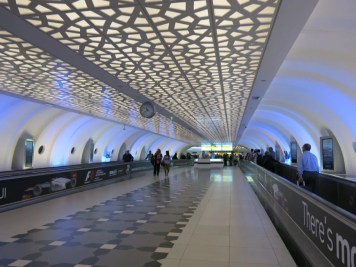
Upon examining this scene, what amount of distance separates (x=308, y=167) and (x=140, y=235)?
15.2 feet

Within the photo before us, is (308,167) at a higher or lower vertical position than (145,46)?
lower

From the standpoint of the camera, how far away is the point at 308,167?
27.5ft

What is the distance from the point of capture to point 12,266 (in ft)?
14.4

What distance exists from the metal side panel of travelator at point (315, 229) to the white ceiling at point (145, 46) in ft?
9.72

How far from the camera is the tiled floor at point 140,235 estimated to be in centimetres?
470

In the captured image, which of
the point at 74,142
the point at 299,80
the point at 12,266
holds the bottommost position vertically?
the point at 12,266

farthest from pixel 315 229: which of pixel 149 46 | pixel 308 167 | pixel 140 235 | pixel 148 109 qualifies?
pixel 148 109

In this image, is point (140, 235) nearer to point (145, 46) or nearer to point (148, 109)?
point (145, 46)

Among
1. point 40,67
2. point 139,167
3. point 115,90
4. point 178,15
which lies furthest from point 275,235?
point 139,167

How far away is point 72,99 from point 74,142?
39.7 feet

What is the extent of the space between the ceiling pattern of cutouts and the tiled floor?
374 cm

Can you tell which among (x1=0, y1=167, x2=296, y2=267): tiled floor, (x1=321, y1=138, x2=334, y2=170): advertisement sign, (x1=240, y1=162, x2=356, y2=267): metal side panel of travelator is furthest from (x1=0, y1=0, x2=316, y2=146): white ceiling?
(x1=321, y1=138, x2=334, y2=170): advertisement sign

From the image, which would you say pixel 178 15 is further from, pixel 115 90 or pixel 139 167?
pixel 139 167

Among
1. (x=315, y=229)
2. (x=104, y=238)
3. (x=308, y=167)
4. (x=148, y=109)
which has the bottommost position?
(x=104, y=238)
